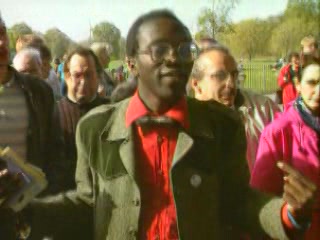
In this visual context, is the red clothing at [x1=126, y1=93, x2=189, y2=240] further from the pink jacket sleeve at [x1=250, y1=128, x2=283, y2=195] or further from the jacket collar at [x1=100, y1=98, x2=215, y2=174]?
the pink jacket sleeve at [x1=250, y1=128, x2=283, y2=195]

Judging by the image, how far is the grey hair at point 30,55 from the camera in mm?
3035

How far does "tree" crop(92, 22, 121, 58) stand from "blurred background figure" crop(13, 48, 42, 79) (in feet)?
3.08

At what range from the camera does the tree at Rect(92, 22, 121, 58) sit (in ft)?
6.37

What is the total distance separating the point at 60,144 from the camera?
2.27 meters

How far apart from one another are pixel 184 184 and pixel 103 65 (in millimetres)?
1608

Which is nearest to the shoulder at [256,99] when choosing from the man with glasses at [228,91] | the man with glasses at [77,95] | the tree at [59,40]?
the man with glasses at [228,91]

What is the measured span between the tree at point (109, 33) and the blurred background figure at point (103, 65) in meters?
0.32

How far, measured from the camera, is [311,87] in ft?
6.93

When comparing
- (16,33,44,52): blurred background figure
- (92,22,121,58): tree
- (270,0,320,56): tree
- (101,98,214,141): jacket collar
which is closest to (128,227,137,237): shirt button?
(101,98,214,141): jacket collar

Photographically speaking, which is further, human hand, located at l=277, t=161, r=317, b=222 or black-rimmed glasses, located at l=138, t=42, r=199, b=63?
black-rimmed glasses, located at l=138, t=42, r=199, b=63

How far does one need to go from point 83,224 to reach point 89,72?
35.5 inches

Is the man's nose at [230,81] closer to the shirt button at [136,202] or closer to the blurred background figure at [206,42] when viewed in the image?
the blurred background figure at [206,42]

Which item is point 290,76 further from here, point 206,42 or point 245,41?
point 206,42

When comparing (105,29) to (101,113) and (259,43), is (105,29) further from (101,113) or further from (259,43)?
(259,43)
